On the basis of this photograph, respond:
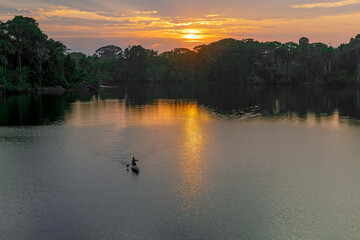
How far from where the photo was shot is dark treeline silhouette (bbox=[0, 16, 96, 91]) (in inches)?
5468

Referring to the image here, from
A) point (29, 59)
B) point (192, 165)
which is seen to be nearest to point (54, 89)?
point (29, 59)

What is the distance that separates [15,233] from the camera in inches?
1045

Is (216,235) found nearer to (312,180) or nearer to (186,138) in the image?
(312,180)

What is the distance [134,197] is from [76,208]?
515cm

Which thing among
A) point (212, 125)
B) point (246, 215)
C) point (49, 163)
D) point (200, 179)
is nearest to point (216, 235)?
point (246, 215)

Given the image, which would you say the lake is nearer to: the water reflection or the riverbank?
the water reflection

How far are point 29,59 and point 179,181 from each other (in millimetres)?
131218

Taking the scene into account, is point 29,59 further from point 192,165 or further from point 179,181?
point 179,181

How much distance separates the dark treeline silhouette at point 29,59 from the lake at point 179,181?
75.9 meters

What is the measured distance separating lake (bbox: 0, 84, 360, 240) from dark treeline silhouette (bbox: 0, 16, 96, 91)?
75.9m

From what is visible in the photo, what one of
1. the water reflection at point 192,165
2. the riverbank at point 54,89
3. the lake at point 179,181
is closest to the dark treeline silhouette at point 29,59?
the riverbank at point 54,89

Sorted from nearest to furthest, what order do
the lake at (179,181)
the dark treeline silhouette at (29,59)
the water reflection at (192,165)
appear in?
1. the lake at (179,181)
2. the water reflection at (192,165)
3. the dark treeline silhouette at (29,59)

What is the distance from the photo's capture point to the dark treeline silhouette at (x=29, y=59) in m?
139

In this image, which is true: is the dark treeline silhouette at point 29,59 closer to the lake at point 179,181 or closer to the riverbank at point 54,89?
the riverbank at point 54,89
